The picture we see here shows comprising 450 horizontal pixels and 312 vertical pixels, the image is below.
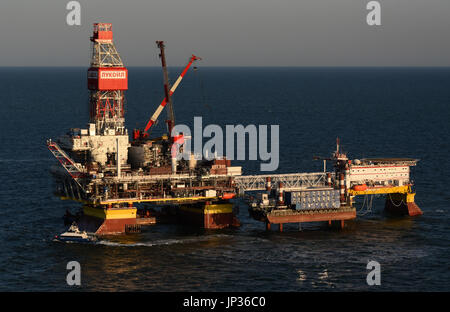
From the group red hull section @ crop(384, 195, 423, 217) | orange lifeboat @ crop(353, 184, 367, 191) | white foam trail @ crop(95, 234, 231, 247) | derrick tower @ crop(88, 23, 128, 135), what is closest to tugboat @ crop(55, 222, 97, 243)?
white foam trail @ crop(95, 234, 231, 247)

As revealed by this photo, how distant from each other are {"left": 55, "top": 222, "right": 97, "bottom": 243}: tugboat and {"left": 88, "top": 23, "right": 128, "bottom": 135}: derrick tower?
19779 mm

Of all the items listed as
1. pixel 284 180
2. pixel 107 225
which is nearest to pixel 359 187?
pixel 284 180

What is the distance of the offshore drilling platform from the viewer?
135875 mm

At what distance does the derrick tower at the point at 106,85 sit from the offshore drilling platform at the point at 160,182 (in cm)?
16

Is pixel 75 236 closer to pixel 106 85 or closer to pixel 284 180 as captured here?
pixel 106 85

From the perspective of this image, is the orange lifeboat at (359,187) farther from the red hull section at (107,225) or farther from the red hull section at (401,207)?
the red hull section at (107,225)

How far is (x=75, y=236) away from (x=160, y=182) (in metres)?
16.5

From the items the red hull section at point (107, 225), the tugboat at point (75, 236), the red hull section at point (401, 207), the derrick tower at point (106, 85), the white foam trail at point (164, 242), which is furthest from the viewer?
the red hull section at point (401, 207)

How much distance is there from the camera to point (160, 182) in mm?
138875

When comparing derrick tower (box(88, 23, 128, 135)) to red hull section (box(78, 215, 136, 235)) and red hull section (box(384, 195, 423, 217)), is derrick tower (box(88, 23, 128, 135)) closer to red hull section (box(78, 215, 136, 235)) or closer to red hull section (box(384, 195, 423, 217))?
red hull section (box(78, 215, 136, 235))

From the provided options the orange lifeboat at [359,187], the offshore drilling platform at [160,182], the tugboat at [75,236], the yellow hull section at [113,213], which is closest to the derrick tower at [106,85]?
the offshore drilling platform at [160,182]

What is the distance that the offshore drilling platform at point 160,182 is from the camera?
13588 centimetres
